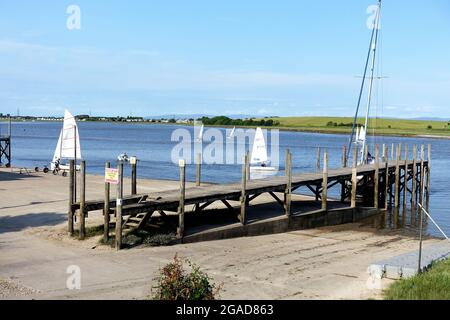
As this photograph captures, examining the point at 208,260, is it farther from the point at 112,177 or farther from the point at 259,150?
the point at 259,150

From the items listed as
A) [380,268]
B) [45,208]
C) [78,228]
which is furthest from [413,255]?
[45,208]

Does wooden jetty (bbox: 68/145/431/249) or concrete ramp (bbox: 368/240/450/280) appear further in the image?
wooden jetty (bbox: 68/145/431/249)

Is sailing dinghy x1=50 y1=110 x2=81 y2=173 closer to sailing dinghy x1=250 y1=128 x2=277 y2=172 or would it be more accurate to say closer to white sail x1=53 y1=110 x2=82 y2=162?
white sail x1=53 y1=110 x2=82 y2=162

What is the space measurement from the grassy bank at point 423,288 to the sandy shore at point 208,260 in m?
0.56

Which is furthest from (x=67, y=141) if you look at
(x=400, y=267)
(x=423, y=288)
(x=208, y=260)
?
(x=423, y=288)

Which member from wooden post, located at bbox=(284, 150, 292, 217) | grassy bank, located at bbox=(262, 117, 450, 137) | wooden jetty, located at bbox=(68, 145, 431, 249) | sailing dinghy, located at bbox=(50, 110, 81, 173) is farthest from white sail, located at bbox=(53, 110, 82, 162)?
grassy bank, located at bbox=(262, 117, 450, 137)

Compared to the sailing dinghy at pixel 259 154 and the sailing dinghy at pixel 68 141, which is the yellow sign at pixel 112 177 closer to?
the sailing dinghy at pixel 68 141

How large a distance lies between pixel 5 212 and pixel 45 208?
5.27 feet

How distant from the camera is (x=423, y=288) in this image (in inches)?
447

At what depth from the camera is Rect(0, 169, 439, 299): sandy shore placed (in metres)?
12.6

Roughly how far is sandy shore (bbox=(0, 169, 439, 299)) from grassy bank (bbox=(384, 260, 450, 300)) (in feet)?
1.85

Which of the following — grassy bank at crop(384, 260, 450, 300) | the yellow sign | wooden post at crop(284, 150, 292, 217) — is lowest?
grassy bank at crop(384, 260, 450, 300)
